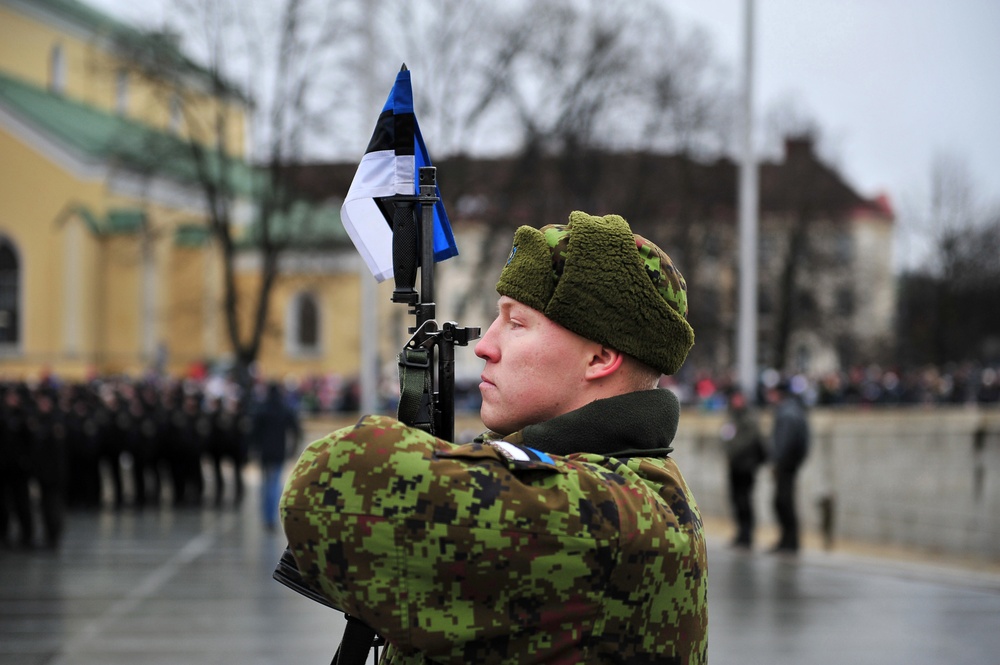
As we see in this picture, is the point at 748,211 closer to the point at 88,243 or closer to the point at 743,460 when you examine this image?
the point at 743,460

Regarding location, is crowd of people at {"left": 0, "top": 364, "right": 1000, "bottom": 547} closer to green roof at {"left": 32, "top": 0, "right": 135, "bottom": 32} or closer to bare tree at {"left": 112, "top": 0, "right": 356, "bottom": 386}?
bare tree at {"left": 112, "top": 0, "right": 356, "bottom": 386}

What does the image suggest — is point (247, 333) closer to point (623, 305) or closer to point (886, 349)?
point (886, 349)

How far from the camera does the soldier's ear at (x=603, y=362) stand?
1773 millimetres

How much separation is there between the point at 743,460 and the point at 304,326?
41.0 m

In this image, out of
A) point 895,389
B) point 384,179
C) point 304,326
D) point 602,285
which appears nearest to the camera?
Result: point 602,285

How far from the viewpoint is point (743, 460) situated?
1502cm

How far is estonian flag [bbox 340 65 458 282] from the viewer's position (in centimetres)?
197

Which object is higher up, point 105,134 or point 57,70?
point 57,70

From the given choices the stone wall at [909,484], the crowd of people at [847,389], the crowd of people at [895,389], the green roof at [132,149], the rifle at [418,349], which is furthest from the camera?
the crowd of people at [895,389]

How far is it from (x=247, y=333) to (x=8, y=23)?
17972 mm

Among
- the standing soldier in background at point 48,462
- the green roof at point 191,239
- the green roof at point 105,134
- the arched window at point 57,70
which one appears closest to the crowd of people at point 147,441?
the standing soldier in background at point 48,462

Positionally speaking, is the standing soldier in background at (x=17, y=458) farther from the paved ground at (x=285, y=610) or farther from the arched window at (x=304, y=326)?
the arched window at (x=304, y=326)

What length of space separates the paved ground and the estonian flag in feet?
20.4

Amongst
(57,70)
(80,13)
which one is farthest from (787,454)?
(80,13)
